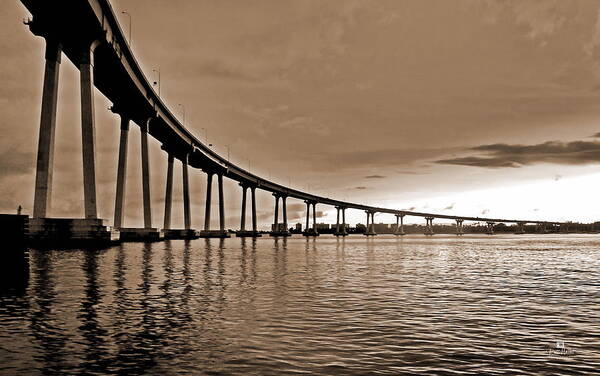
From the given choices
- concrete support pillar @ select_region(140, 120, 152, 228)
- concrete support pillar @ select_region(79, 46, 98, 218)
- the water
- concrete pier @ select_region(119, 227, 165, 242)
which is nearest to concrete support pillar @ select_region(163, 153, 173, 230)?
concrete support pillar @ select_region(140, 120, 152, 228)

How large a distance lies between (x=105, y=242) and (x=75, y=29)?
21.8 m

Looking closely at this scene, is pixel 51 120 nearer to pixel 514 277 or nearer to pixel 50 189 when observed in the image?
pixel 50 189

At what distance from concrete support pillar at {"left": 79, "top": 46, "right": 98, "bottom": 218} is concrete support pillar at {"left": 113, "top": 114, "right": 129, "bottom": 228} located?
27442 millimetres

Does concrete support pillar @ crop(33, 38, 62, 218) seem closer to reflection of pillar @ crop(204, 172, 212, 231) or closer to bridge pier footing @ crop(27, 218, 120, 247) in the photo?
bridge pier footing @ crop(27, 218, 120, 247)

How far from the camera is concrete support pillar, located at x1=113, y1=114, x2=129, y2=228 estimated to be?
85.6 metres

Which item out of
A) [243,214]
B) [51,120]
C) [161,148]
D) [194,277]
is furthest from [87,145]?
[243,214]

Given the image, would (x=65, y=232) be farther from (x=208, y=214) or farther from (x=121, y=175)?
(x=208, y=214)

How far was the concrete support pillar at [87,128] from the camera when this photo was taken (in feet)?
190

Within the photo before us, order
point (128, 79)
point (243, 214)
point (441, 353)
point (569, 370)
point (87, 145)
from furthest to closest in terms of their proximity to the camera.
Answer: 1. point (243, 214)
2. point (128, 79)
3. point (87, 145)
4. point (441, 353)
5. point (569, 370)

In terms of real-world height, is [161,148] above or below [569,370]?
above

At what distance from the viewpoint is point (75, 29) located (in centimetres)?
5681

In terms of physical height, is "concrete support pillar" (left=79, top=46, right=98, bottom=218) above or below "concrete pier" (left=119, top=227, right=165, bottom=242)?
above

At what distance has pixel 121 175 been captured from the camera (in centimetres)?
8712

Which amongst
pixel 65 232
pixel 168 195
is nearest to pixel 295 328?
pixel 65 232
